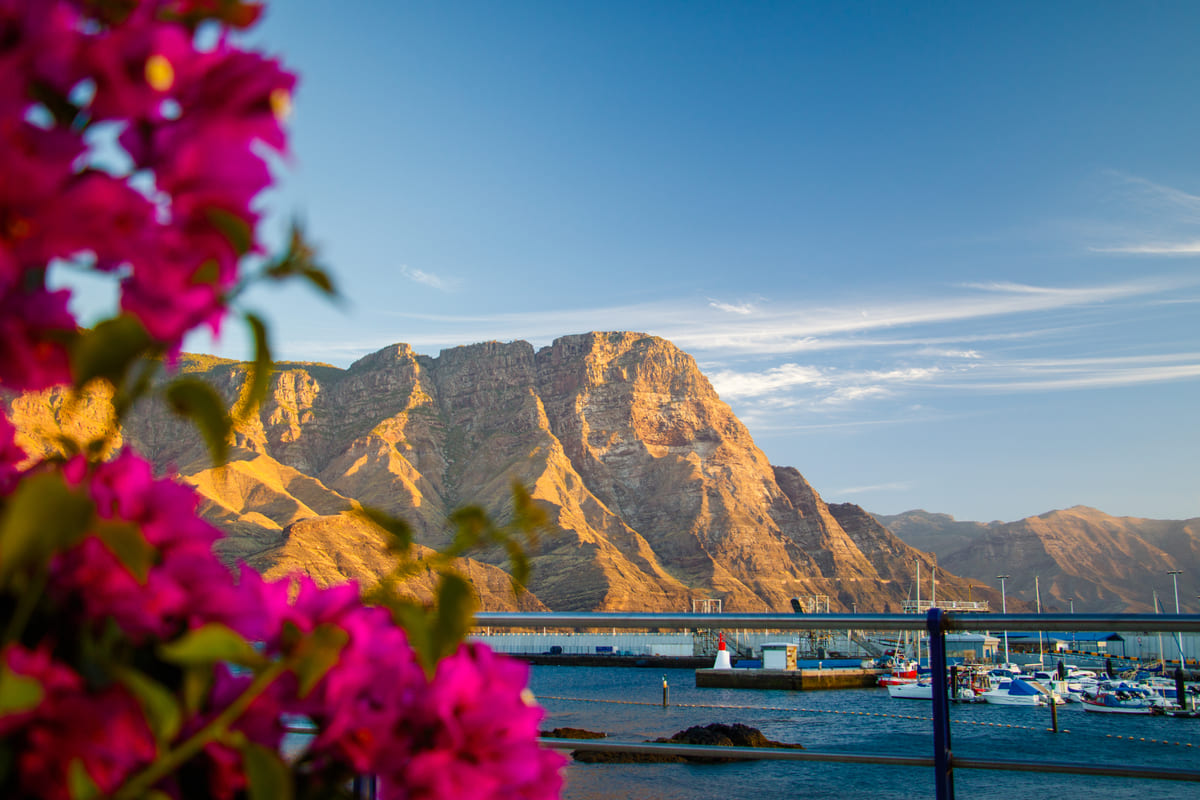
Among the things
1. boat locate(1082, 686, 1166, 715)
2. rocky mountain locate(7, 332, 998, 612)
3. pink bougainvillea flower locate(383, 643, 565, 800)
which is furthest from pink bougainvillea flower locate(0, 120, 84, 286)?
rocky mountain locate(7, 332, 998, 612)

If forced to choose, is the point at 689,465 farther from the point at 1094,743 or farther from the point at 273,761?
the point at 273,761

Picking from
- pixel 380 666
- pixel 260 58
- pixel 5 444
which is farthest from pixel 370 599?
pixel 260 58

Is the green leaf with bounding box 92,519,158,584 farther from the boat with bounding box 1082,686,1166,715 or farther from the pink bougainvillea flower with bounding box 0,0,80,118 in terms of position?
the boat with bounding box 1082,686,1166,715

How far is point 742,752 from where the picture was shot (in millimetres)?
2086

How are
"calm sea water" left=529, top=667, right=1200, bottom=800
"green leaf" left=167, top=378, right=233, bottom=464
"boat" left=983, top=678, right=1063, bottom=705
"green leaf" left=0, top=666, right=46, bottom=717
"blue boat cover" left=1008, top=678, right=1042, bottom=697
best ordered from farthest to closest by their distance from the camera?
"blue boat cover" left=1008, top=678, right=1042, bottom=697 → "boat" left=983, top=678, right=1063, bottom=705 → "calm sea water" left=529, top=667, right=1200, bottom=800 → "green leaf" left=167, top=378, right=233, bottom=464 → "green leaf" left=0, top=666, right=46, bottom=717

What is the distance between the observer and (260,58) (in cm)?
45

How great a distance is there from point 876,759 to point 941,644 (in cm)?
32

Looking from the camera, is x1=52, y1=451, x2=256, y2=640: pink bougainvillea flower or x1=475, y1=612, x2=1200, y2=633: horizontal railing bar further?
x1=475, y1=612, x2=1200, y2=633: horizontal railing bar

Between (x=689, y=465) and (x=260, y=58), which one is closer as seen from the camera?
(x=260, y=58)

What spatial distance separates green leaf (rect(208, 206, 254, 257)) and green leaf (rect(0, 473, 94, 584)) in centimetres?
13

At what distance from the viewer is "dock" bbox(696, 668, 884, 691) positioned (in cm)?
5338

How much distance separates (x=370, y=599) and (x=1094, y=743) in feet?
118

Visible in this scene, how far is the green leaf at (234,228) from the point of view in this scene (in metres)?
0.42

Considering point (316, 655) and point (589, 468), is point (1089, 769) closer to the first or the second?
point (316, 655)
